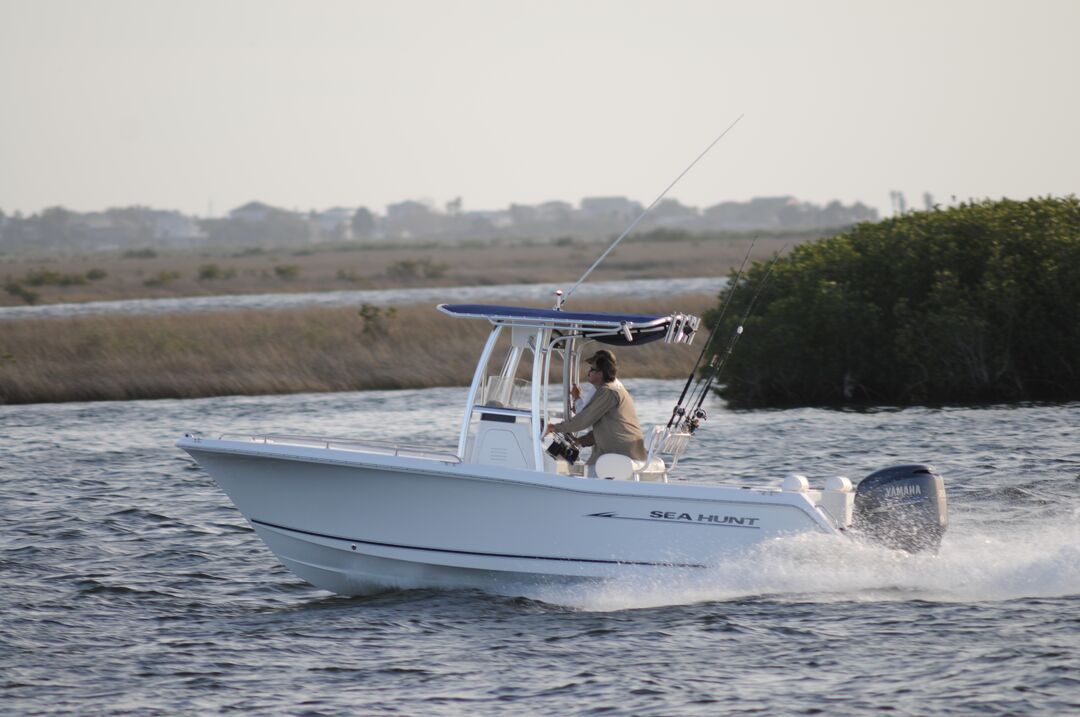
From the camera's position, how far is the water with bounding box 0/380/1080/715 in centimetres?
900

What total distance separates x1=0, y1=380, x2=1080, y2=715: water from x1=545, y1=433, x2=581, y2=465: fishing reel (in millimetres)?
1039

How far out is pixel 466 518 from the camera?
11055 mm

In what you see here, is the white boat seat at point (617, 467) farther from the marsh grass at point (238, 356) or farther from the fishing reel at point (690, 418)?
the marsh grass at point (238, 356)

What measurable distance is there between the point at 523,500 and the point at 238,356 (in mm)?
17807

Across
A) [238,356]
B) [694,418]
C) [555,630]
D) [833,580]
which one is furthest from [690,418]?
[238,356]

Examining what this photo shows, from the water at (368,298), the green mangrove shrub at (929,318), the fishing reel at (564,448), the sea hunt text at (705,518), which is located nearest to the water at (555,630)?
the sea hunt text at (705,518)

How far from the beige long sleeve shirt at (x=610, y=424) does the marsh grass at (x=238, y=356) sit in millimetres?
16256

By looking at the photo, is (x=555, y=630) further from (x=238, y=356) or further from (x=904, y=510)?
(x=238, y=356)

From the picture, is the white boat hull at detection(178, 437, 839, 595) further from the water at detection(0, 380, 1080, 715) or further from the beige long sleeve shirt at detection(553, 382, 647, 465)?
the beige long sleeve shirt at detection(553, 382, 647, 465)

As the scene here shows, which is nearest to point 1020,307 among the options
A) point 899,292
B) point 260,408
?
point 899,292

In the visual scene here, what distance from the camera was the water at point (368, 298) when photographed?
4472cm

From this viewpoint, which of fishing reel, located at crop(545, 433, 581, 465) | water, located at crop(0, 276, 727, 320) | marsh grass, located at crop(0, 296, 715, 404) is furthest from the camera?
water, located at crop(0, 276, 727, 320)

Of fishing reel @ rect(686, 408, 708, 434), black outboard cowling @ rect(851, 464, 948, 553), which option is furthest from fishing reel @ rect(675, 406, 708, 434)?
black outboard cowling @ rect(851, 464, 948, 553)

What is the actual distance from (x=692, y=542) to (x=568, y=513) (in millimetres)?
954
